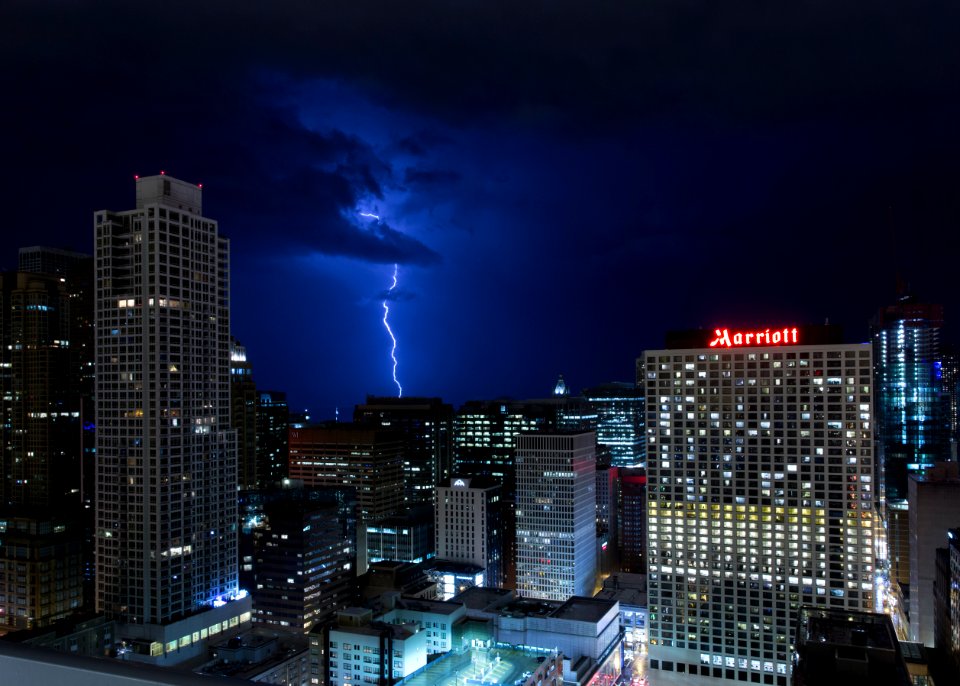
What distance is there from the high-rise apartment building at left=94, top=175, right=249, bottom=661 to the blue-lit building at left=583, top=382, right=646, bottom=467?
80.1 metres

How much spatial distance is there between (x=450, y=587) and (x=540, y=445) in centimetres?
1663

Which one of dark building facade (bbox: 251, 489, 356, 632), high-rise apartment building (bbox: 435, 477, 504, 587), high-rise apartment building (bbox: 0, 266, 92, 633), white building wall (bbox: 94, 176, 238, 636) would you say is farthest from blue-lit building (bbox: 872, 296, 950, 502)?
high-rise apartment building (bbox: 0, 266, 92, 633)

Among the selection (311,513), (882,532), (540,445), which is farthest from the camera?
(540,445)

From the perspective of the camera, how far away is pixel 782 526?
46.9m

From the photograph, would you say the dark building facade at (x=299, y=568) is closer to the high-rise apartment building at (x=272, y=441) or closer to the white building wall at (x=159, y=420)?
the white building wall at (x=159, y=420)

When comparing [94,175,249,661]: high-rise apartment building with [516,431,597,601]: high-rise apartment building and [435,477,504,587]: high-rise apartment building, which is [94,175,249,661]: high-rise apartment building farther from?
[516,431,597,601]: high-rise apartment building

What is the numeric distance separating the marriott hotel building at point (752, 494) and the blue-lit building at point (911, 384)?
57.8m

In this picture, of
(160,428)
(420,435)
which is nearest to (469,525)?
(420,435)

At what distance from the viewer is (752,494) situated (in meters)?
47.8

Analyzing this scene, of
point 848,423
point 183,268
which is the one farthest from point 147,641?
point 848,423

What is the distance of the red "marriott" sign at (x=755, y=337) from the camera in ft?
158

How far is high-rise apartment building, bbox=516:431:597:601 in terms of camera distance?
71.1m

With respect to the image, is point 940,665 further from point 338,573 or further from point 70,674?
point 70,674

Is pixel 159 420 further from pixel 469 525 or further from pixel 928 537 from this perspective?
pixel 928 537
